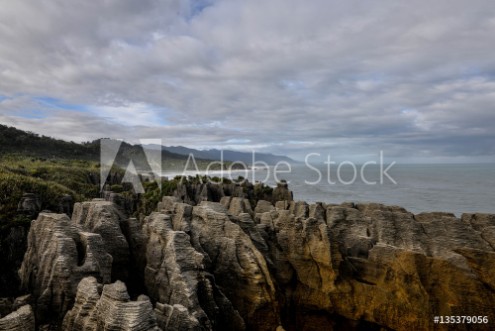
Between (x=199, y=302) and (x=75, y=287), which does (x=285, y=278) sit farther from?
(x=75, y=287)

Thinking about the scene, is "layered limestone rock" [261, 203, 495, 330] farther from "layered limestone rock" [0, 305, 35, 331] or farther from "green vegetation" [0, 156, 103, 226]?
"green vegetation" [0, 156, 103, 226]

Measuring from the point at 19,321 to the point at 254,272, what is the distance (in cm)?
742

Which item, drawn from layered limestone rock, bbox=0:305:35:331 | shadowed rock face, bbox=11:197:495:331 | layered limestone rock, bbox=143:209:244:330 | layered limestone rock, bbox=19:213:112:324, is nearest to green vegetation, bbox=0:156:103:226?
layered limestone rock, bbox=19:213:112:324

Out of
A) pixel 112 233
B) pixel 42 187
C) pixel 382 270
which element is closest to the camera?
pixel 112 233

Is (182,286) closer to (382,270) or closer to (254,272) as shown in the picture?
(254,272)

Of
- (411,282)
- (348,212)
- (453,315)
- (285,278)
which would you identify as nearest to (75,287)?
(285,278)

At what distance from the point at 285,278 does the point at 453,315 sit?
20.7 feet

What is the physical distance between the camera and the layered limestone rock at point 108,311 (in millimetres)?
7699

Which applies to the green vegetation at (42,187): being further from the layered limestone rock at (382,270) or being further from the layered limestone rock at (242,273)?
the layered limestone rock at (382,270)

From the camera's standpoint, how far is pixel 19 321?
8055mm

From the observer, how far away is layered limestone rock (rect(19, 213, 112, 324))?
10.1m

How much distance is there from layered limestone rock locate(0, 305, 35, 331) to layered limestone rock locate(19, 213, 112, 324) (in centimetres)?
162

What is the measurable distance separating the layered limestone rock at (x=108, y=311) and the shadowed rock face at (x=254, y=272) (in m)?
0.02

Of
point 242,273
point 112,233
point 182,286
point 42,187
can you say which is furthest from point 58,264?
point 42,187
